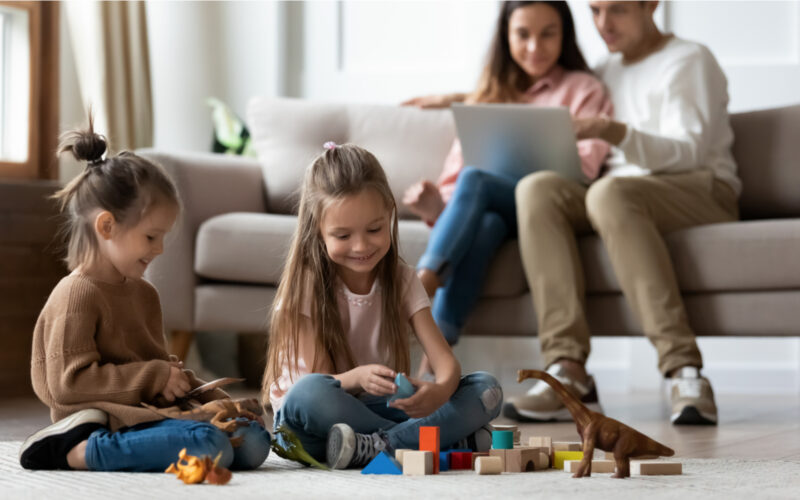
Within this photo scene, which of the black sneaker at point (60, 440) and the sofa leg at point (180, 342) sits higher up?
the black sneaker at point (60, 440)

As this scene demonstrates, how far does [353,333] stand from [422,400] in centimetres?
22

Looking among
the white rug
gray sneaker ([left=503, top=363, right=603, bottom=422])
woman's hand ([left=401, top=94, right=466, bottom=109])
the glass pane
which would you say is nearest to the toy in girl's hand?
the white rug

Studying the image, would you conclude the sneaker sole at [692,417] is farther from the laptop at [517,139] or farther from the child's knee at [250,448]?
the child's knee at [250,448]

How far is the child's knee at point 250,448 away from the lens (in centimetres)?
139

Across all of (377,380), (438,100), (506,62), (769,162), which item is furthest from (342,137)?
(377,380)

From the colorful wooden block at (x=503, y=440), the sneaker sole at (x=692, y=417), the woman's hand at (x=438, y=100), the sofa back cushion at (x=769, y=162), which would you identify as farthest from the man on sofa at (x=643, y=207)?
the colorful wooden block at (x=503, y=440)

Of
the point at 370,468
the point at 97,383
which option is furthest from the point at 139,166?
the point at 370,468

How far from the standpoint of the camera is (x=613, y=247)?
7.50 ft

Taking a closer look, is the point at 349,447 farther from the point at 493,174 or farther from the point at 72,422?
the point at 493,174

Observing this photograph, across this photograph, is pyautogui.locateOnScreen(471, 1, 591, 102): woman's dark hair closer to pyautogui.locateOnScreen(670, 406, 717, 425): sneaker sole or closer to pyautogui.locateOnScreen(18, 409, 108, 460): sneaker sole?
pyautogui.locateOnScreen(670, 406, 717, 425): sneaker sole

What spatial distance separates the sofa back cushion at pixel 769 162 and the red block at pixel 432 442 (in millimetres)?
1623

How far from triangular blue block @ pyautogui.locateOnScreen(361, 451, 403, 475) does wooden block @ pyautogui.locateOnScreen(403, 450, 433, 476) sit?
13 mm

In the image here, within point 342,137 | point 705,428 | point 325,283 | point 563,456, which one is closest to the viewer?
point 563,456

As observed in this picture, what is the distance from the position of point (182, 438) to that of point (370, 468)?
0.81ft
